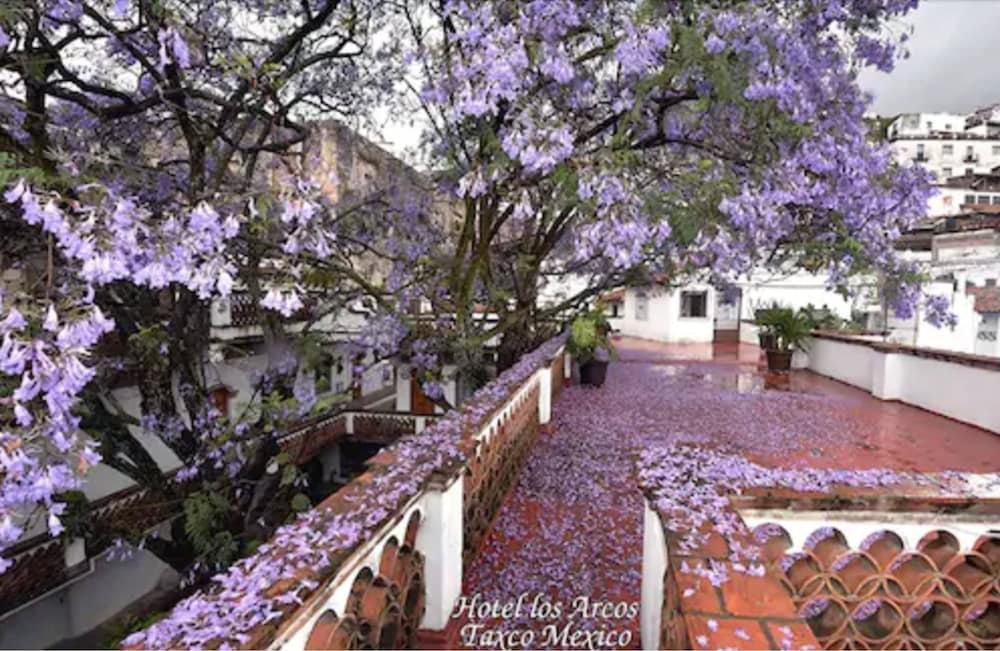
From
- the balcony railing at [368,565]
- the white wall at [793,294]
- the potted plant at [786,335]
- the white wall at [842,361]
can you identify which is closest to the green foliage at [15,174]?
the balcony railing at [368,565]

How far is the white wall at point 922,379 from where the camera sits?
8.10 m

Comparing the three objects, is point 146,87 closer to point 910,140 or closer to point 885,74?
point 885,74

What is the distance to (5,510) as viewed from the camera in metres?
3.00

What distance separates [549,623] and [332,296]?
16.9 feet

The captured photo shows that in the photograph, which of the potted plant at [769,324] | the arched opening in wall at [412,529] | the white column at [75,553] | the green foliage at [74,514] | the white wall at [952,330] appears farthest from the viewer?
the white wall at [952,330]

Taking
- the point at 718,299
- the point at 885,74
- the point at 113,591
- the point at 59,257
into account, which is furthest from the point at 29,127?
the point at 718,299

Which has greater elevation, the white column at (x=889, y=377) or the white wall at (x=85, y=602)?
the white column at (x=889, y=377)

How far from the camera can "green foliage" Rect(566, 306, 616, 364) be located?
11312 millimetres

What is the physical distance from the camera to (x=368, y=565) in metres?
2.04

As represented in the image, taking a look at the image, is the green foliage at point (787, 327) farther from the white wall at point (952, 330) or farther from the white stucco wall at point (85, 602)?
the white stucco wall at point (85, 602)

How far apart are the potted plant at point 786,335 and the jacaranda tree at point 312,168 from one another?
5.51 m

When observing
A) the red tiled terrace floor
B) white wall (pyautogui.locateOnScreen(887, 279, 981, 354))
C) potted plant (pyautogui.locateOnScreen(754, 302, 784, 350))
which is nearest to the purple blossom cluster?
the red tiled terrace floor

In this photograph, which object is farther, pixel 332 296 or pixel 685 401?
pixel 685 401

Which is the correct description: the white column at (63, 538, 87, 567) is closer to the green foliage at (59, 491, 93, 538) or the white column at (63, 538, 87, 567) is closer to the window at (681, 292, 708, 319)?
the green foliage at (59, 491, 93, 538)
